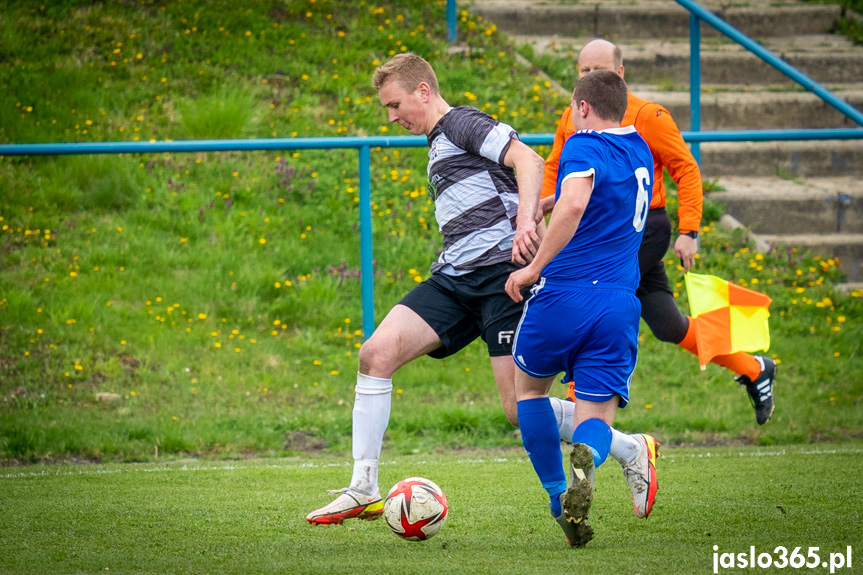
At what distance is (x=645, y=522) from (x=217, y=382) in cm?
392

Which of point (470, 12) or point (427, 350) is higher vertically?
point (470, 12)

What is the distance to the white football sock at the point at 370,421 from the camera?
412 cm

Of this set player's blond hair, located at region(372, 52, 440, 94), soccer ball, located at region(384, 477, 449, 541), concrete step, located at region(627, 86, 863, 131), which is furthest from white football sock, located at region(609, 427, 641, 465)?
concrete step, located at region(627, 86, 863, 131)

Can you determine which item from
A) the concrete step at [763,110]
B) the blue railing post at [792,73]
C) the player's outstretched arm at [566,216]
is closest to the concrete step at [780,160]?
the concrete step at [763,110]

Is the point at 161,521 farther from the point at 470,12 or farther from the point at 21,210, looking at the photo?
the point at 470,12

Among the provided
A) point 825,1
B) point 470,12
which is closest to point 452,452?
point 470,12

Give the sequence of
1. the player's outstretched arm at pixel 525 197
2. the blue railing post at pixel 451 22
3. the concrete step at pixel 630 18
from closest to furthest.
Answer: the player's outstretched arm at pixel 525 197, the blue railing post at pixel 451 22, the concrete step at pixel 630 18

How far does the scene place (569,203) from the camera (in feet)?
11.5

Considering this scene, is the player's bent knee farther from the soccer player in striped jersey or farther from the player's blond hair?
the player's blond hair

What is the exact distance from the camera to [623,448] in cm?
388

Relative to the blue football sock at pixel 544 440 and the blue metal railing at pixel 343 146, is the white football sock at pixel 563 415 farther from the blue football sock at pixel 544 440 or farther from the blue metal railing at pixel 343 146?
the blue metal railing at pixel 343 146

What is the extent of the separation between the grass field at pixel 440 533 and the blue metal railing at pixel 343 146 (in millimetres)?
1630

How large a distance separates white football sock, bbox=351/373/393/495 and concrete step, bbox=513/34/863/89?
25.6 feet

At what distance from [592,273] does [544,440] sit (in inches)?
29.7
